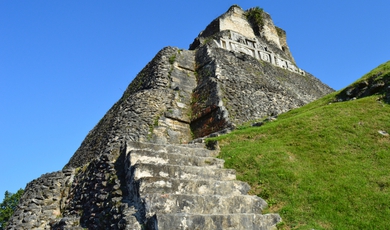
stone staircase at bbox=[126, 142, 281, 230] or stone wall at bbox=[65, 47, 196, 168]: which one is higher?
stone wall at bbox=[65, 47, 196, 168]

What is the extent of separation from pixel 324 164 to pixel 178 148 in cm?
345

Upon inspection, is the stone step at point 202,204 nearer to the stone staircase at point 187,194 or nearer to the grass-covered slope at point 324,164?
the stone staircase at point 187,194

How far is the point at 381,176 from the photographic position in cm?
651

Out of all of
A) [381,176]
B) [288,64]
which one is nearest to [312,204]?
[381,176]

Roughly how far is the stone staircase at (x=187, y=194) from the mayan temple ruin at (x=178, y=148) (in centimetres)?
2

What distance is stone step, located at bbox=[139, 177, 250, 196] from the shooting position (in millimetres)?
6047

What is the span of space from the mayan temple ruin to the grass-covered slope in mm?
473

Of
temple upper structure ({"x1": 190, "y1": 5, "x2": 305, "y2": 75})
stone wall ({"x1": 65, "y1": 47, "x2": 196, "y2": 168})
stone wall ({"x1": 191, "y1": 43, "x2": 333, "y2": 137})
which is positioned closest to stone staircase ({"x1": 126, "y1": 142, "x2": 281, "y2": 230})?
stone wall ({"x1": 65, "y1": 47, "x2": 196, "y2": 168})

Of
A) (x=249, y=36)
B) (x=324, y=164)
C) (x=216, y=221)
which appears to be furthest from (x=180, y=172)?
(x=249, y=36)

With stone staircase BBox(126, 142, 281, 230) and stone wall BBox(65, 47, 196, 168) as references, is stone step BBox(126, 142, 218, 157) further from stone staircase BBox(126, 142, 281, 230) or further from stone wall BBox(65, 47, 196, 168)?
stone wall BBox(65, 47, 196, 168)

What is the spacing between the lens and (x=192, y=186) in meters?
6.38

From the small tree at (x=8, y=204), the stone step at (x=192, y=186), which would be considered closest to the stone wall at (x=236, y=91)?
the stone step at (x=192, y=186)

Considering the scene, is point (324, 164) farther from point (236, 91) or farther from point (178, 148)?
point (236, 91)

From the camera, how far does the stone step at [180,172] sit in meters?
6.49
